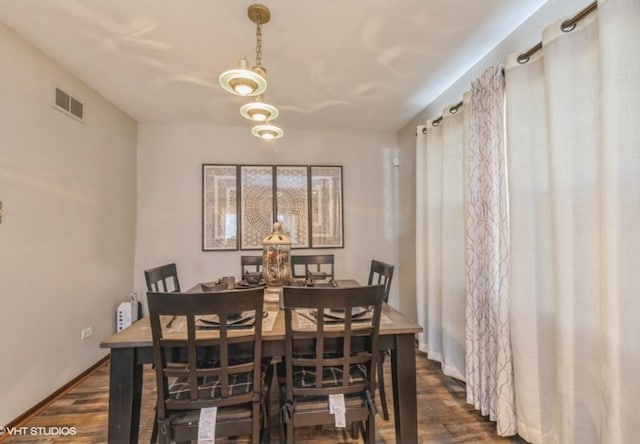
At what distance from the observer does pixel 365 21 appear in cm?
184

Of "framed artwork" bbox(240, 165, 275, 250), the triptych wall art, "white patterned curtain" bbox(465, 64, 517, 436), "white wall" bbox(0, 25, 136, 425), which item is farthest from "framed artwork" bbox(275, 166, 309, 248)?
"white patterned curtain" bbox(465, 64, 517, 436)

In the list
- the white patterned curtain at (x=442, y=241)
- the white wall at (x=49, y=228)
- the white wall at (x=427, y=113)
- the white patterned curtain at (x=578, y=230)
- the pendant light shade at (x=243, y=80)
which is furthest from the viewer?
the white patterned curtain at (x=442, y=241)

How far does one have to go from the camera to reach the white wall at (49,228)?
1.93 meters

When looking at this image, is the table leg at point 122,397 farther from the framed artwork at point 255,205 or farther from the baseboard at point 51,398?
the framed artwork at point 255,205

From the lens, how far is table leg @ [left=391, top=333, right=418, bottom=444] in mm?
1465

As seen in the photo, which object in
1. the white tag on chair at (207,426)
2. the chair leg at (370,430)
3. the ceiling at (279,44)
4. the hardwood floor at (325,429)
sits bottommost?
the hardwood floor at (325,429)

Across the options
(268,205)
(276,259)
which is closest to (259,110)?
(276,259)

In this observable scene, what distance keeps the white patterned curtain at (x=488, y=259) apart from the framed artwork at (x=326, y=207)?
1.85 meters

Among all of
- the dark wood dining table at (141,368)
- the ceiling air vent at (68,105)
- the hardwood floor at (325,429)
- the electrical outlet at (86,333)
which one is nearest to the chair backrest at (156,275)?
the dark wood dining table at (141,368)

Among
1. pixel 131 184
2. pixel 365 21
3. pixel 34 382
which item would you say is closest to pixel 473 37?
pixel 365 21

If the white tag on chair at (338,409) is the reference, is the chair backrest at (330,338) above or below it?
above

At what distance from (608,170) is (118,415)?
2408 mm

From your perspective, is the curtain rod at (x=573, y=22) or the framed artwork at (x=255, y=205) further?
the framed artwork at (x=255, y=205)

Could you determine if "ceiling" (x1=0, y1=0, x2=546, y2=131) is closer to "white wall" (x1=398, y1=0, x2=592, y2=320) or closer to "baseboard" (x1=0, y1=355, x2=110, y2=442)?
"white wall" (x1=398, y1=0, x2=592, y2=320)
